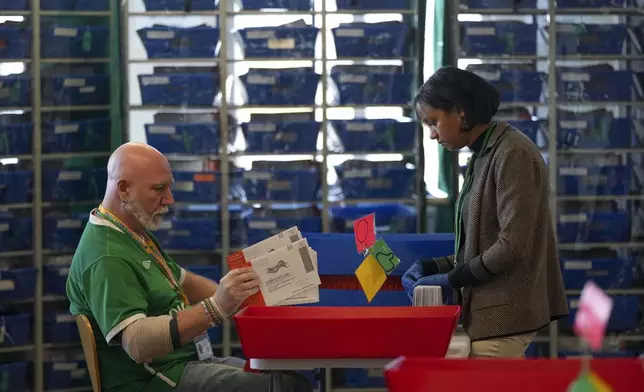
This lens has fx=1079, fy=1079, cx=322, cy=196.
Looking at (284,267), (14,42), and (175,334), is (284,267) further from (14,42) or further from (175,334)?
(14,42)

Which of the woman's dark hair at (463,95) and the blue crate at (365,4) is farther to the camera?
the blue crate at (365,4)

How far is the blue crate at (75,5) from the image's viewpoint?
589cm

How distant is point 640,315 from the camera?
603 cm

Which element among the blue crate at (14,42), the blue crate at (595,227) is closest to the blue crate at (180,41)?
the blue crate at (14,42)

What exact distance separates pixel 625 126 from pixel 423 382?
4.68 m

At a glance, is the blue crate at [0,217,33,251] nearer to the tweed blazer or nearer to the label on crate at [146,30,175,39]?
the label on crate at [146,30,175,39]

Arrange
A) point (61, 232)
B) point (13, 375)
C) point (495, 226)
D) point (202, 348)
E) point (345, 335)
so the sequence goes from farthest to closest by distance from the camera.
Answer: point (61, 232) < point (13, 375) < point (202, 348) < point (495, 226) < point (345, 335)

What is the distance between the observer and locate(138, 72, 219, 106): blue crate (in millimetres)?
5996

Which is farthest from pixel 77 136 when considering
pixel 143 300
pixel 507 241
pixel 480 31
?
pixel 507 241

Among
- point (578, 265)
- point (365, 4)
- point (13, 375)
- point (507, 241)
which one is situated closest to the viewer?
point (507, 241)

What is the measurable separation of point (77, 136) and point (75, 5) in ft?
2.38

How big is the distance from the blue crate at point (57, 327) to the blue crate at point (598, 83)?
3.00m

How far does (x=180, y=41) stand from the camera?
602 centimetres

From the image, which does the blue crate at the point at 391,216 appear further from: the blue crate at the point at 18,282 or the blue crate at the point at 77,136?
the blue crate at the point at 18,282
